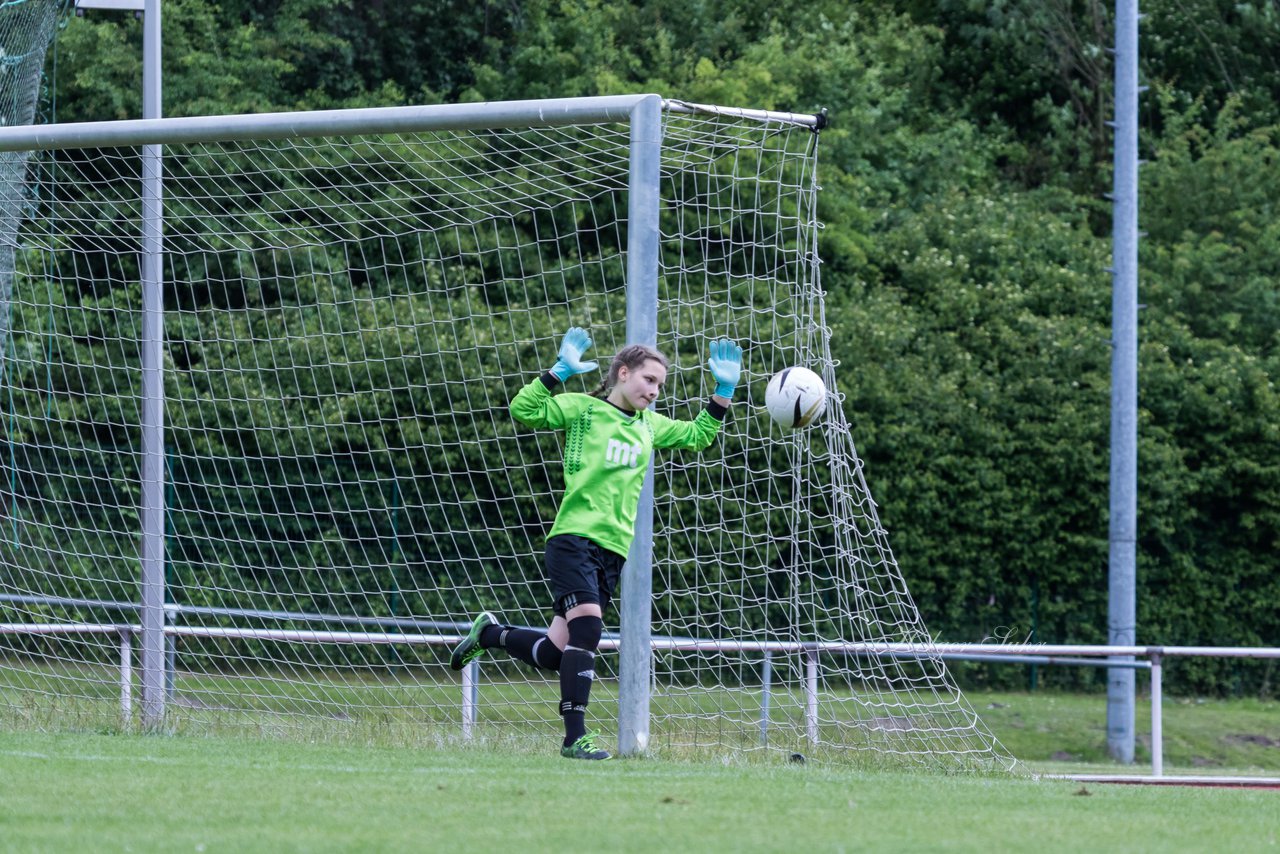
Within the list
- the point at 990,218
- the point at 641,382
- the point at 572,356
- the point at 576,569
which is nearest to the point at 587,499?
the point at 576,569

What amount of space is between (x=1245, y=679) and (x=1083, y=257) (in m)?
6.31

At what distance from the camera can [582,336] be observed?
7.44m

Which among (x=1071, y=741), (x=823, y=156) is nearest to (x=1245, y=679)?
(x=1071, y=741)

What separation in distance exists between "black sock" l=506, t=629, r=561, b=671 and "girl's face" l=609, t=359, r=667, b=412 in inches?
44.5

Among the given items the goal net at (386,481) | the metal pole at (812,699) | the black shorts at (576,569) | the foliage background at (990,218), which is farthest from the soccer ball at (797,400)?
the foliage background at (990,218)

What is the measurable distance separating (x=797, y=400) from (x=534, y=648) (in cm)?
167

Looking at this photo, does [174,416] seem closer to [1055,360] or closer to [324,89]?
[1055,360]

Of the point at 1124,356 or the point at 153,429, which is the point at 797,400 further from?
the point at 1124,356

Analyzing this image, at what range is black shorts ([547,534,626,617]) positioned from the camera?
7004 mm

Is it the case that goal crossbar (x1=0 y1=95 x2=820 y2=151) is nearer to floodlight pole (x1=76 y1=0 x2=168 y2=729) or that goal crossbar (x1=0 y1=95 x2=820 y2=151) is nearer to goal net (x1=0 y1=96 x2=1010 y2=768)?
goal net (x1=0 y1=96 x2=1010 y2=768)

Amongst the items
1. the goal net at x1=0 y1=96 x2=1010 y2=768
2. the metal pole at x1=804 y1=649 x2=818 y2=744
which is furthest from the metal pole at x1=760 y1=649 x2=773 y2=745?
the metal pole at x1=804 y1=649 x2=818 y2=744

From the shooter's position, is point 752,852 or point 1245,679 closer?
point 752,852

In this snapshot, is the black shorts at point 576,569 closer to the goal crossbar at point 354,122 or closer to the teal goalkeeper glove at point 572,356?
the teal goalkeeper glove at point 572,356

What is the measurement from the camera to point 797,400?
304 inches
